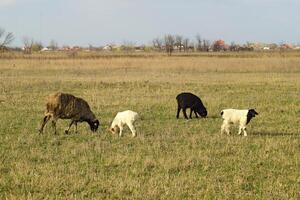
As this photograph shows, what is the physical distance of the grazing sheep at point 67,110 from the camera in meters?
16.0

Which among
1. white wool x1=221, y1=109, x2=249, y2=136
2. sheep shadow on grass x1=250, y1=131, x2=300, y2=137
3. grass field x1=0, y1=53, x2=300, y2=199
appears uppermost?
white wool x1=221, y1=109, x2=249, y2=136

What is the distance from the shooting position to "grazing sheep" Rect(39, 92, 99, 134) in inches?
630

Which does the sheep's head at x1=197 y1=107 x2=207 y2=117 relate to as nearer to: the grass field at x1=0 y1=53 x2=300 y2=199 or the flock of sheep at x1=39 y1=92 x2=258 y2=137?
the grass field at x1=0 y1=53 x2=300 y2=199

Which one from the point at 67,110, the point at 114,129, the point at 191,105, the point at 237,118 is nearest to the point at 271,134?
the point at 237,118

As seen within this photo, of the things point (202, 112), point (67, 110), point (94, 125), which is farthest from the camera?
point (202, 112)

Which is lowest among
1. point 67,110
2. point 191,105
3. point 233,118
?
point 191,105

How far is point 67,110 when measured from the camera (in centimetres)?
1627

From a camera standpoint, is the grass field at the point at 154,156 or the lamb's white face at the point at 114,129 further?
the lamb's white face at the point at 114,129

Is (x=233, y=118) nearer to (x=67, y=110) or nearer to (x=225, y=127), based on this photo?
(x=225, y=127)

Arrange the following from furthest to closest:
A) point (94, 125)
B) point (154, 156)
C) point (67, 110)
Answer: point (94, 125) < point (67, 110) < point (154, 156)

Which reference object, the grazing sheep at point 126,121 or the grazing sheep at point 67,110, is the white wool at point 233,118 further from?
the grazing sheep at point 67,110

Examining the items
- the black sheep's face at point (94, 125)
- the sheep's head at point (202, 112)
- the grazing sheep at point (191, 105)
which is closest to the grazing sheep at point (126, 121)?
the black sheep's face at point (94, 125)

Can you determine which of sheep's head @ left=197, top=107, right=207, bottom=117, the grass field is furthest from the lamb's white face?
sheep's head @ left=197, top=107, right=207, bottom=117

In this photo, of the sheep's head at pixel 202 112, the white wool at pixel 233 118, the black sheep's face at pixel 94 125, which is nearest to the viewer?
the white wool at pixel 233 118
